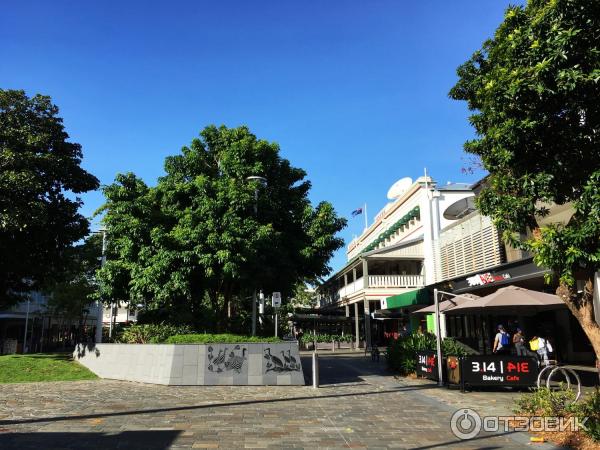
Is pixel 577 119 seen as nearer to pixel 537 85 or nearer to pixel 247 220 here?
pixel 537 85

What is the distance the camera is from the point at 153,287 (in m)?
15.8

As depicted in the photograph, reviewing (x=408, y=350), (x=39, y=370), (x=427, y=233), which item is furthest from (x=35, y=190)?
(x=427, y=233)

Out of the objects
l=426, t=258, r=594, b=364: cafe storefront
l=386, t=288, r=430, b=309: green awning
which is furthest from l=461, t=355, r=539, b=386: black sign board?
l=386, t=288, r=430, b=309: green awning

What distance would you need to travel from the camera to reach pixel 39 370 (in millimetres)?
17219

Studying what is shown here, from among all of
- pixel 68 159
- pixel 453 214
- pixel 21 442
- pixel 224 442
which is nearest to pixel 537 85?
Result: pixel 224 442

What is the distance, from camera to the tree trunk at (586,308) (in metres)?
7.10

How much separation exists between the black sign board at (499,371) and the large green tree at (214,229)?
686 cm

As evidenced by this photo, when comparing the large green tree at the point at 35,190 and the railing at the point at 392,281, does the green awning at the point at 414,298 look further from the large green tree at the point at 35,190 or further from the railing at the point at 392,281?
the large green tree at the point at 35,190

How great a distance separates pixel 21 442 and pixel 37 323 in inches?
1487

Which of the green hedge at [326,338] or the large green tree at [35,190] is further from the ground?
the large green tree at [35,190]

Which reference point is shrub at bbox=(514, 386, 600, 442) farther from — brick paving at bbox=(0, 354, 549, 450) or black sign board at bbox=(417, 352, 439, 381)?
black sign board at bbox=(417, 352, 439, 381)

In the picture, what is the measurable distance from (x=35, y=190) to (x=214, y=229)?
6608mm

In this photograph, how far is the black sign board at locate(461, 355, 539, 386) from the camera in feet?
40.3

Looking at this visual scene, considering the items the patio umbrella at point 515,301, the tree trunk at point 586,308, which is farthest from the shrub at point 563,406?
the patio umbrella at point 515,301
